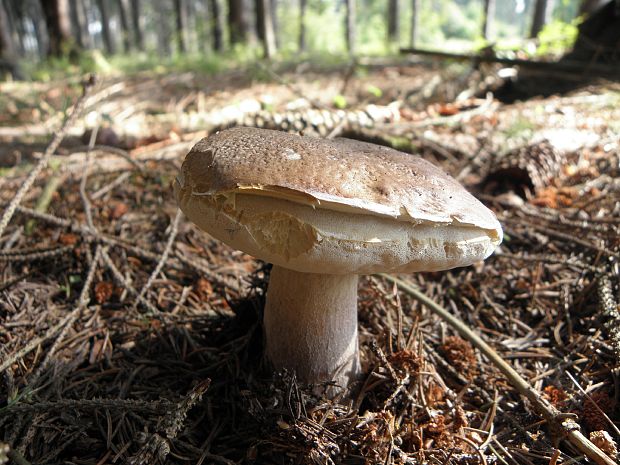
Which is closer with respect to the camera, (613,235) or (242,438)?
(242,438)

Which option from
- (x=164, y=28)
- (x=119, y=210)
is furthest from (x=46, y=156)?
(x=164, y=28)

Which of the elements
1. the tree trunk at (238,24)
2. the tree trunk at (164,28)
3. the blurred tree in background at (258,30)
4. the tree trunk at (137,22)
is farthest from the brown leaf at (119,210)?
the tree trunk at (137,22)

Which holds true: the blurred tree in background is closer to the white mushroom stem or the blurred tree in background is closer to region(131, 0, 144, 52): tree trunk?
region(131, 0, 144, 52): tree trunk

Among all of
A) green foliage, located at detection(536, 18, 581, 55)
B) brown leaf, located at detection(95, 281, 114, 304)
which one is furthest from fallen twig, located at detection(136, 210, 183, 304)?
green foliage, located at detection(536, 18, 581, 55)

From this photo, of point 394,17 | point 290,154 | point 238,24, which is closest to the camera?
point 290,154

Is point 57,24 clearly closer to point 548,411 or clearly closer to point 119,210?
point 119,210

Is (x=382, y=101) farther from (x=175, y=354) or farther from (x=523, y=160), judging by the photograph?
(x=175, y=354)

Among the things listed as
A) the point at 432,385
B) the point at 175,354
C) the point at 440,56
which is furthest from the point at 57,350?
the point at 440,56
